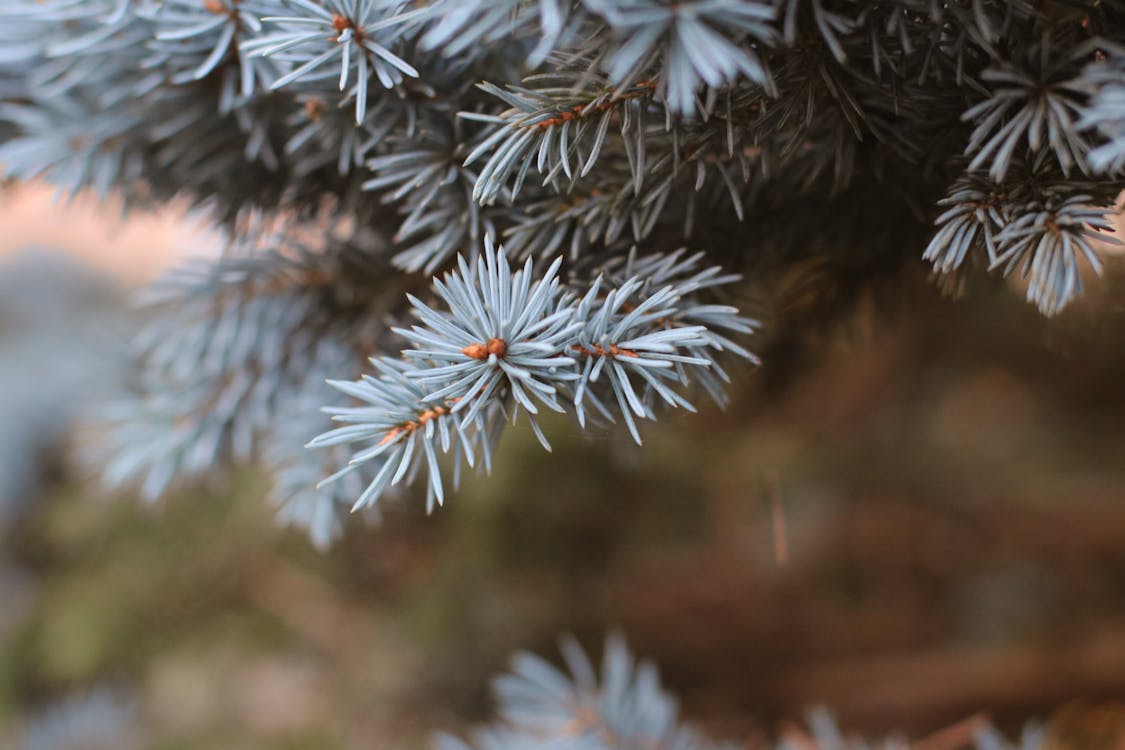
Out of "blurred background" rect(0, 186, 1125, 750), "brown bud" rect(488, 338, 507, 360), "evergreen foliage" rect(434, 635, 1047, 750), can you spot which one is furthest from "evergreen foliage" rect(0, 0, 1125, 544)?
"blurred background" rect(0, 186, 1125, 750)

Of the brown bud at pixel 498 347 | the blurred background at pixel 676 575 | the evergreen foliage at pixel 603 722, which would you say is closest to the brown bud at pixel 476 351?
the brown bud at pixel 498 347

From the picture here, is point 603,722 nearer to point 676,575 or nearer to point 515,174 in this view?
point 515,174

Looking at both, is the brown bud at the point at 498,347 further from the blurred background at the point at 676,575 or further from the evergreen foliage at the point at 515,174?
the blurred background at the point at 676,575

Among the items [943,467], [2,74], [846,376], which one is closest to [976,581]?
[943,467]

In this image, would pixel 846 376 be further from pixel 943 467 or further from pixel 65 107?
pixel 65 107

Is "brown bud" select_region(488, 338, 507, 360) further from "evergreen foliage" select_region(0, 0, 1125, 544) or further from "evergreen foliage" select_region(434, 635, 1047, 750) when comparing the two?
"evergreen foliage" select_region(434, 635, 1047, 750)

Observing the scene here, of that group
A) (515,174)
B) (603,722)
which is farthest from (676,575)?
(515,174)
